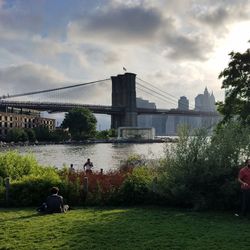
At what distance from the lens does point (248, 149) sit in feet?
50.8

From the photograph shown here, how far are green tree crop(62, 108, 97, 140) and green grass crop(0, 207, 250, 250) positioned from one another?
5127 inches

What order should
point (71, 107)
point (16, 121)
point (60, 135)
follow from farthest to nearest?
point (71, 107) → point (16, 121) → point (60, 135)

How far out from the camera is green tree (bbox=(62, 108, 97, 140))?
473 ft

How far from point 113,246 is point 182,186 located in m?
5.40

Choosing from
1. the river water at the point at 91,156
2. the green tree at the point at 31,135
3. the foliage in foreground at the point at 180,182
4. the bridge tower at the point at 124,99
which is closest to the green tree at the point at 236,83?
the river water at the point at 91,156

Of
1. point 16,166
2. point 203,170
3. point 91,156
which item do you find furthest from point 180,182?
point 91,156

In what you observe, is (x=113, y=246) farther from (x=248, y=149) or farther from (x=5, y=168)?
(x=5, y=168)

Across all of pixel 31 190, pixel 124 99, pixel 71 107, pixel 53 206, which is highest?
pixel 124 99

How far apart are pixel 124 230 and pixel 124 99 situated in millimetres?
150453

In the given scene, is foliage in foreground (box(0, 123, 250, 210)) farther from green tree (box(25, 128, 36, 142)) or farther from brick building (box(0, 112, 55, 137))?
brick building (box(0, 112, 55, 137))

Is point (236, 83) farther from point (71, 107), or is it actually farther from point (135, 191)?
point (71, 107)

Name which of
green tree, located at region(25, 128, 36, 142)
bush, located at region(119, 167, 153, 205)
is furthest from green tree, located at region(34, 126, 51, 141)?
bush, located at region(119, 167, 153, 205)

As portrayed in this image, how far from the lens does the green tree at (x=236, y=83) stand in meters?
29.8

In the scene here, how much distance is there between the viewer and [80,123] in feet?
473
